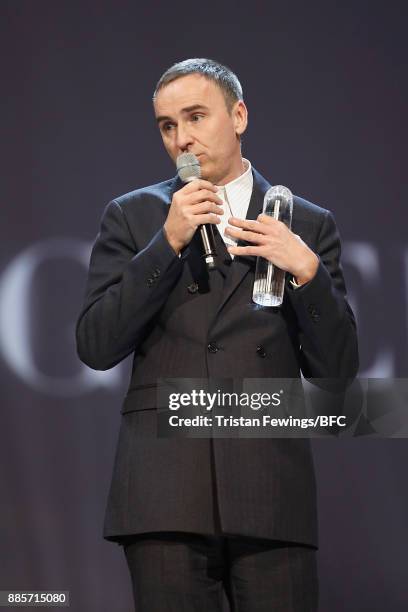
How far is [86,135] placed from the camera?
339cm

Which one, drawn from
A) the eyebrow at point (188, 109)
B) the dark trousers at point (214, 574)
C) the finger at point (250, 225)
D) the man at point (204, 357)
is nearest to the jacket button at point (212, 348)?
the man at point (204, 357)

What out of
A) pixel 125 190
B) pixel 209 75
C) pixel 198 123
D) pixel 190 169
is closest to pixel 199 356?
pixel 190 169

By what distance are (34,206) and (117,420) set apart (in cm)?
A: 77

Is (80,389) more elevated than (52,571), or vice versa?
(80,389)

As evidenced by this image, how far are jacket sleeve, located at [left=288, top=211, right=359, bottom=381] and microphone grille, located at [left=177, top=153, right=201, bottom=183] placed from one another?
0.29 meters

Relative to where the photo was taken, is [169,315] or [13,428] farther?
[13,428]

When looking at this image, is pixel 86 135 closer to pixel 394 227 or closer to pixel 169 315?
pixel 394 227

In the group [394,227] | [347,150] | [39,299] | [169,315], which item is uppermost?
[347,150]

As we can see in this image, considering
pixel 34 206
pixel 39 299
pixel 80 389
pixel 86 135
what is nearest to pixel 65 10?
pixel 86 135

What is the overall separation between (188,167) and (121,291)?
28cm

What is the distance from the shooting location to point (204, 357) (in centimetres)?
187

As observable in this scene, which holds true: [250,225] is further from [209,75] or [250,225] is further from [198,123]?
[209,75]

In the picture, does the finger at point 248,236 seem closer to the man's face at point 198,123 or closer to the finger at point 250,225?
the finger at point 250,225

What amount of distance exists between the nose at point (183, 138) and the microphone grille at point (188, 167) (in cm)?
4
